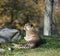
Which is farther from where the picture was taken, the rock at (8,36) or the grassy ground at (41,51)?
the rock at (8,36)

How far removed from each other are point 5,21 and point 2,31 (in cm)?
1821

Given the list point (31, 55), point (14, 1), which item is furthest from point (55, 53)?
point (14, 1)

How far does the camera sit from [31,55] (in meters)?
8.03

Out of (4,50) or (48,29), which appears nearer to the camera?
(4,50)

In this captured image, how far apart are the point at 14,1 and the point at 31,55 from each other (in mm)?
20566

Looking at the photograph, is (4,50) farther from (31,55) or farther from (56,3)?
(56,3)

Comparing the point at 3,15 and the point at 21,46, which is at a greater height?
the point at 21,46

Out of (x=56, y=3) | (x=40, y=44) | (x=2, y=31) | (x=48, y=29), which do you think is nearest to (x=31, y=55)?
(x=40, y=44)

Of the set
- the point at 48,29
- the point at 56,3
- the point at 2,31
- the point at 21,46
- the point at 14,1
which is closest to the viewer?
the point at 21,46

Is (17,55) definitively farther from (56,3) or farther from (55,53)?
(56,3)

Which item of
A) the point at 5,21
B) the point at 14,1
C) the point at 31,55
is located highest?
the point at 31,55

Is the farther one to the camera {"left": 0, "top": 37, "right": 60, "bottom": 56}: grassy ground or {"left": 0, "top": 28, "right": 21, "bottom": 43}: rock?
{"left": 0, "top": 28, "right": 21, "bottom": 43}: rock

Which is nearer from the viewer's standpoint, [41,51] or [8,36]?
[41,51]

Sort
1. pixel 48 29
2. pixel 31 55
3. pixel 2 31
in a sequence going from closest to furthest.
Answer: pixel 31 55
pixel 2 31
pixel 48 29
